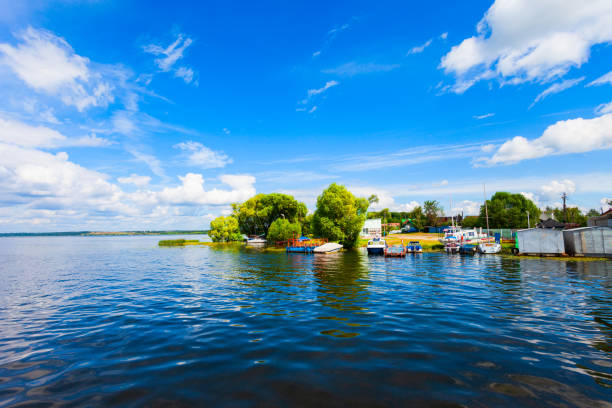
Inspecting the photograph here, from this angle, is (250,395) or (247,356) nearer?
(250,395)

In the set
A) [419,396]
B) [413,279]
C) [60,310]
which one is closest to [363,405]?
[419,396]

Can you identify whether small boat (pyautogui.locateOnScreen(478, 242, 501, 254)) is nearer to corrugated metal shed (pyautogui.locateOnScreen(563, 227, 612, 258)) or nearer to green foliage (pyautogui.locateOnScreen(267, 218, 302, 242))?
corrugated metal shed (pyautogui.locateOnScreen(563, 227, 612, 258))

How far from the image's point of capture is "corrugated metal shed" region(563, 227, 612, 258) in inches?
1590

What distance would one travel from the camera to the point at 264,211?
103 metres

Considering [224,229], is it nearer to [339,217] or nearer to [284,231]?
[284,231]

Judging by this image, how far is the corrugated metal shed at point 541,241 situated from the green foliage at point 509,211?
64735 millimetres

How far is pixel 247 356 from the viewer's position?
10.0m

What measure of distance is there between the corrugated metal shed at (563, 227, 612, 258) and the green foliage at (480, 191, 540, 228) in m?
Answer: 64.1

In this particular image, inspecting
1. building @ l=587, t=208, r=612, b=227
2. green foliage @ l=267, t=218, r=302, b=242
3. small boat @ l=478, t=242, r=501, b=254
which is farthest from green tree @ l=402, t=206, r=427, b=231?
small boat @ l=478, t=242, r=501, b=254

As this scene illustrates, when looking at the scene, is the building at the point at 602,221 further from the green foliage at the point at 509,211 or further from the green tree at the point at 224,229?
the green tree at the point at 224,229

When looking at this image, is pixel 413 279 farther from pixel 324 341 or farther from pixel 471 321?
pixel 324 341

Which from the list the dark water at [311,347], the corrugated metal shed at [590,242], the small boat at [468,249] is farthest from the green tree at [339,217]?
the dark water at [311,347]

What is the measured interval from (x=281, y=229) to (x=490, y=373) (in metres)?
77.1

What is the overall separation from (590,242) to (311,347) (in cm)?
5364
